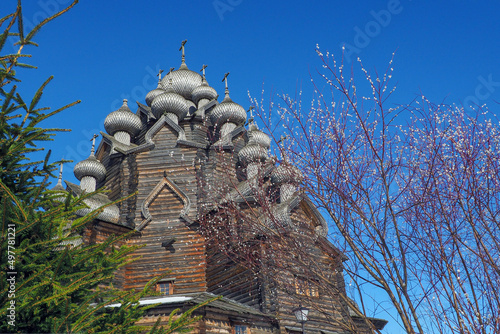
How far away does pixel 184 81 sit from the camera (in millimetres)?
25531

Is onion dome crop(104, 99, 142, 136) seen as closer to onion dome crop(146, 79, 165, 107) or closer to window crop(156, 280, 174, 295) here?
onion dome crop(146, 79, 165, 107)

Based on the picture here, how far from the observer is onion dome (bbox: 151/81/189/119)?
2100cm

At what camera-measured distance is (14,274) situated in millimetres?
4676

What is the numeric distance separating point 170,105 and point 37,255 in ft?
55.2

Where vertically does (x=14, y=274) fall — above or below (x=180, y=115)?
below

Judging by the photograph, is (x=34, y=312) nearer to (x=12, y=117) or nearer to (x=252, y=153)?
(x=12, y=117)

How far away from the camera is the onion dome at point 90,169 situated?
777 inches

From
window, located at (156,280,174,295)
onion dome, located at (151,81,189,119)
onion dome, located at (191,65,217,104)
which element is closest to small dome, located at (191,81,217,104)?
onion dome, located at (191,65,217,104)

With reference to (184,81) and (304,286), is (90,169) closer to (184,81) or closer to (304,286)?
(184,81)

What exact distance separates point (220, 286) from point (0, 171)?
11638 millimetres

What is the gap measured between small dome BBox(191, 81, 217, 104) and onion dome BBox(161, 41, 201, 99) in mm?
1140

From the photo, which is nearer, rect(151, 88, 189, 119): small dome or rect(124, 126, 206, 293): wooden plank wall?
rect(124, 126, 206, 293): wooden plank wall

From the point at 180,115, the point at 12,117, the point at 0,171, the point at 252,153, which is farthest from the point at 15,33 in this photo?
the point at 180,115

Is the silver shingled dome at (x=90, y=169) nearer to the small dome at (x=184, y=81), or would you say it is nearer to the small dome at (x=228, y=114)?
the small dome at (x=228, y=114)
